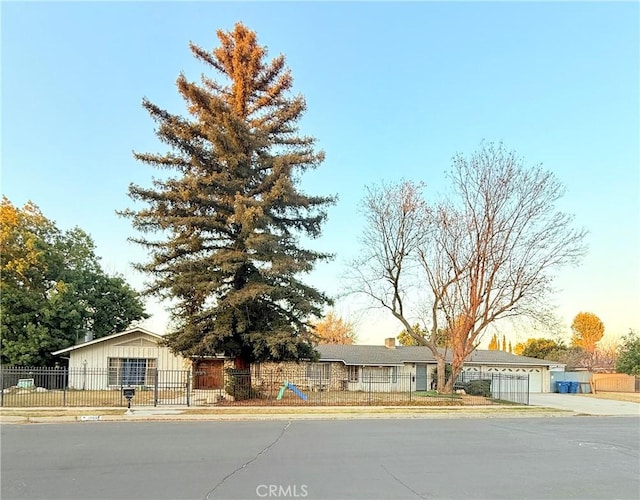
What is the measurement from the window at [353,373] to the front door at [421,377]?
4.61m

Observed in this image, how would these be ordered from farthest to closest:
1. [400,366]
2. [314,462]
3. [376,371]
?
[400,366] < [376,371] < [314,462]

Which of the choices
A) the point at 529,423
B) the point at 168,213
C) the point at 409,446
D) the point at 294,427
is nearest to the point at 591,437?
the point at 529,423

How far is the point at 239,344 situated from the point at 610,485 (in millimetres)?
18483

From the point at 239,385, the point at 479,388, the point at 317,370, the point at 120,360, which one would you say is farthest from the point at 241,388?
the point at 479,388

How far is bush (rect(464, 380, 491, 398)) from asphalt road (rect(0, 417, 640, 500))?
49.8 feet

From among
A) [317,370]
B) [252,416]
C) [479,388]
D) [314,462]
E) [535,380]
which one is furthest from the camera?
[535,380]

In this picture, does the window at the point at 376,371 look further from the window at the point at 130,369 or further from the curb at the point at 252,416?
the curb at the point at 252,416

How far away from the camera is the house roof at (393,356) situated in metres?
37.2

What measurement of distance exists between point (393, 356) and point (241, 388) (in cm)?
1694

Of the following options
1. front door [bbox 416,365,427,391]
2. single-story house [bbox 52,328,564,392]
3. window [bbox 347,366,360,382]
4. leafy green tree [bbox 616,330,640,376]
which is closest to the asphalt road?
single-story house [bbox 52,328,564,392]

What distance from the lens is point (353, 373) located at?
3706 centimetres

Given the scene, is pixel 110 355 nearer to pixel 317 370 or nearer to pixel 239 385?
pixel 239 385

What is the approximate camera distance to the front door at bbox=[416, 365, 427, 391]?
38375mm

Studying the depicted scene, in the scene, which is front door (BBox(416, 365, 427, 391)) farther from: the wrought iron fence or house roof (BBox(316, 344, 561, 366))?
the wrought iron fence
